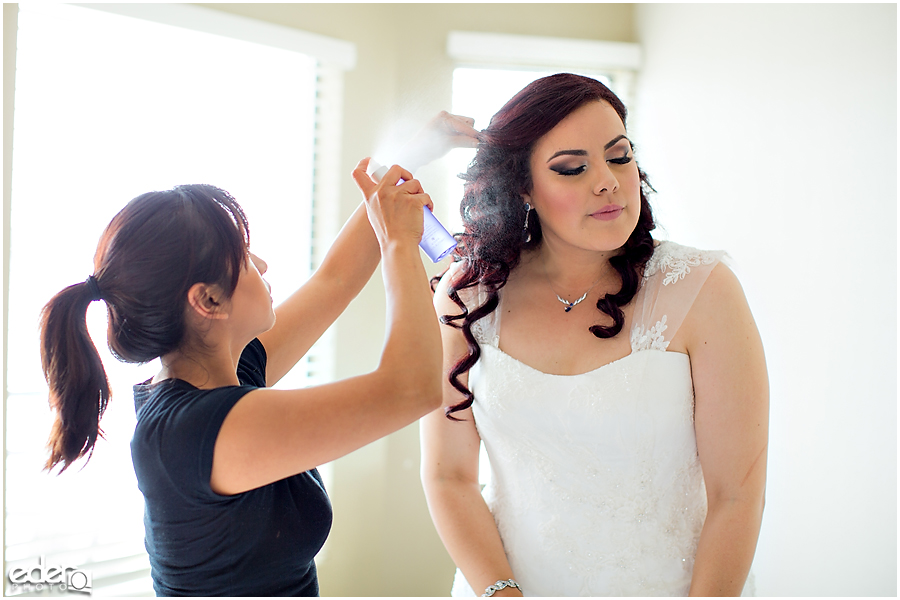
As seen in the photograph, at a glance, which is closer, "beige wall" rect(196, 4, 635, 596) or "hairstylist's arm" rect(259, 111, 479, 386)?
"hairstylist's arm" rect(259, 111, 479, 386)

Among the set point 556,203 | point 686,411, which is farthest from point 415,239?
point 686,411

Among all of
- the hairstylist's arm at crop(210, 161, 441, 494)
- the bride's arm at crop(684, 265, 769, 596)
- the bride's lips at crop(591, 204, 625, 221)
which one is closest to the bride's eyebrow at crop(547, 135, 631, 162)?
the bride's lips at crop(591, 204, 625, 221)

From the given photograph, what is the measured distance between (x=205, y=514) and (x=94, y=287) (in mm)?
307

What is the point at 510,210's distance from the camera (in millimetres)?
1249

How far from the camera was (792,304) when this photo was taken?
1673 millimetres

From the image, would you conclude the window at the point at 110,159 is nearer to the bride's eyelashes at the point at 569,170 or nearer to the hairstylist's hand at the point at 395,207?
the hairstylist's hand at the point at 395,207

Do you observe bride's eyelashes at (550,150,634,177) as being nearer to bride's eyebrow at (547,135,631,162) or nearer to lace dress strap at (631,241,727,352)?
bride's eyebrow at (547,135,631,162)

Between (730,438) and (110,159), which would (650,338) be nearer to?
(730,438)

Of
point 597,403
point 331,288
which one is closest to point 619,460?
point 597,403

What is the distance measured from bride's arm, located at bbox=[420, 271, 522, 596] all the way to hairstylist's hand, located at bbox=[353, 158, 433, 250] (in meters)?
0.45

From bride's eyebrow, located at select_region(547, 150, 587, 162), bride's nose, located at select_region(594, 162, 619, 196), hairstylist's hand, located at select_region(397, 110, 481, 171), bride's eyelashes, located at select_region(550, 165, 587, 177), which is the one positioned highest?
hairstylist's hand, located at select_region(397, 110, 481, 171)

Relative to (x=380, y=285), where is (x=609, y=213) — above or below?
above

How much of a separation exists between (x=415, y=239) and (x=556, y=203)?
41cm

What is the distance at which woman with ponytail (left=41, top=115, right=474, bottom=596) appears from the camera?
0.69 metres
